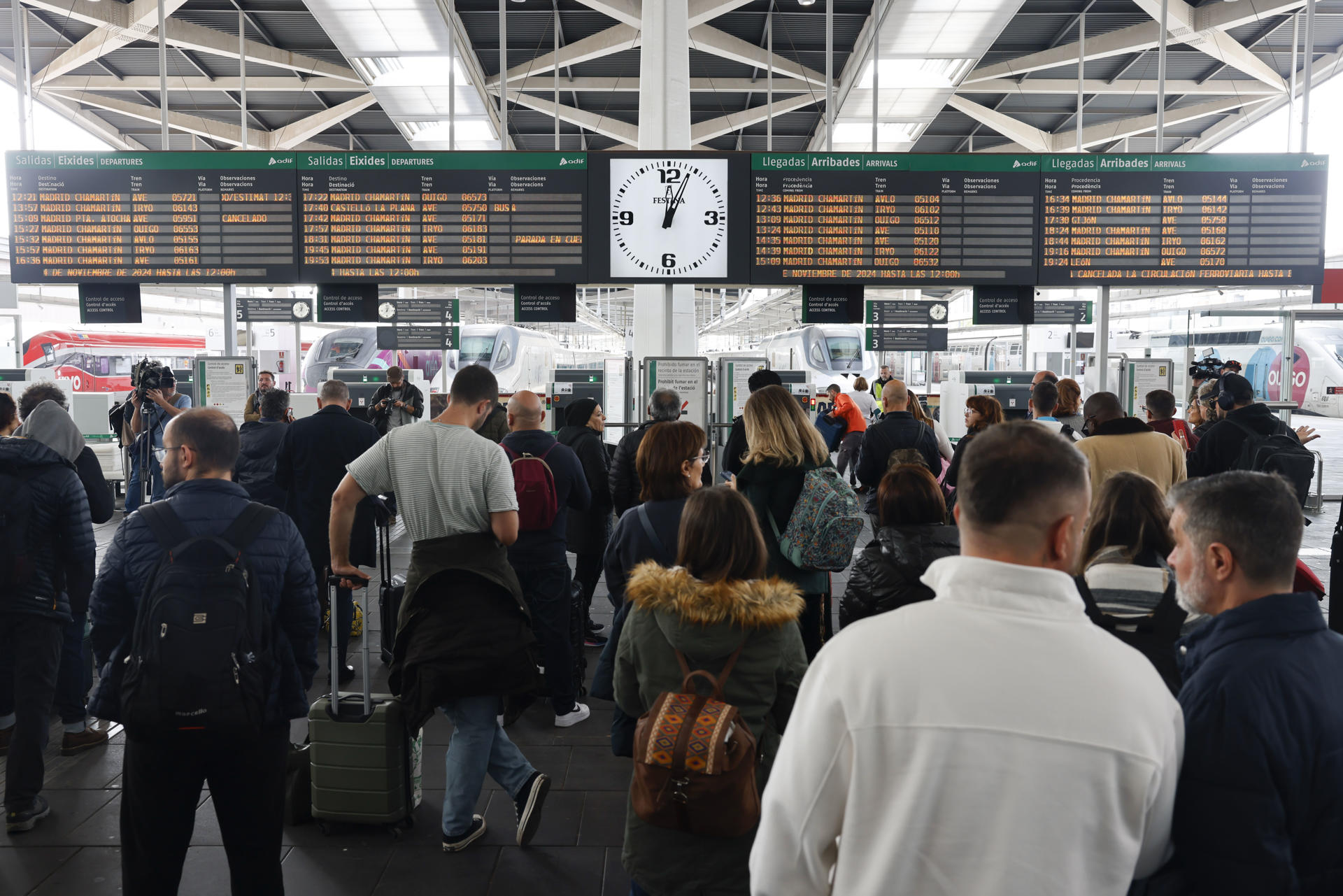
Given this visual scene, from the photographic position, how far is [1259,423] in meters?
5.27

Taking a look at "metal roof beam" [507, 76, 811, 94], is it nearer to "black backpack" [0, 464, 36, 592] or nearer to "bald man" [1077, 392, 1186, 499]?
"bald man" [1077, 392, 1186, 499]

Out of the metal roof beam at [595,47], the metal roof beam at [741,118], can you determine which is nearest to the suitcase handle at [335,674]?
the metal roof beam at [595,47]

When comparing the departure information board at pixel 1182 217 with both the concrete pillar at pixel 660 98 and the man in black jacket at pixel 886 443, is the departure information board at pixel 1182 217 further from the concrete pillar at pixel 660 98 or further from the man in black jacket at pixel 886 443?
the concrete pillar at pixel 660 98

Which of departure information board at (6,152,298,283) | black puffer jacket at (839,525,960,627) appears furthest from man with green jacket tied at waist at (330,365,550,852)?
departure information board at (6,152,298,283)

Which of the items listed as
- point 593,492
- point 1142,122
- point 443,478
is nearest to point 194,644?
point 443,478

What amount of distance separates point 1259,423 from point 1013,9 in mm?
5886

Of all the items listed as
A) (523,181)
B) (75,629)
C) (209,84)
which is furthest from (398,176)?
(209,84)

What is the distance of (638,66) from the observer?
14992mm

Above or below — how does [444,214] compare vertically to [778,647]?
above

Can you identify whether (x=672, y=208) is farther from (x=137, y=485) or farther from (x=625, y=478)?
(x=137, y=485)

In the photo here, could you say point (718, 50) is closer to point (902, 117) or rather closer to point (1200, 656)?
point (902, 117)

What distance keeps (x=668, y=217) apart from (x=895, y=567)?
14.0 ft

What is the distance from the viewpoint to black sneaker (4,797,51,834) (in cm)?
338

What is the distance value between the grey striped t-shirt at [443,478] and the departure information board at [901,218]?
156 inches
